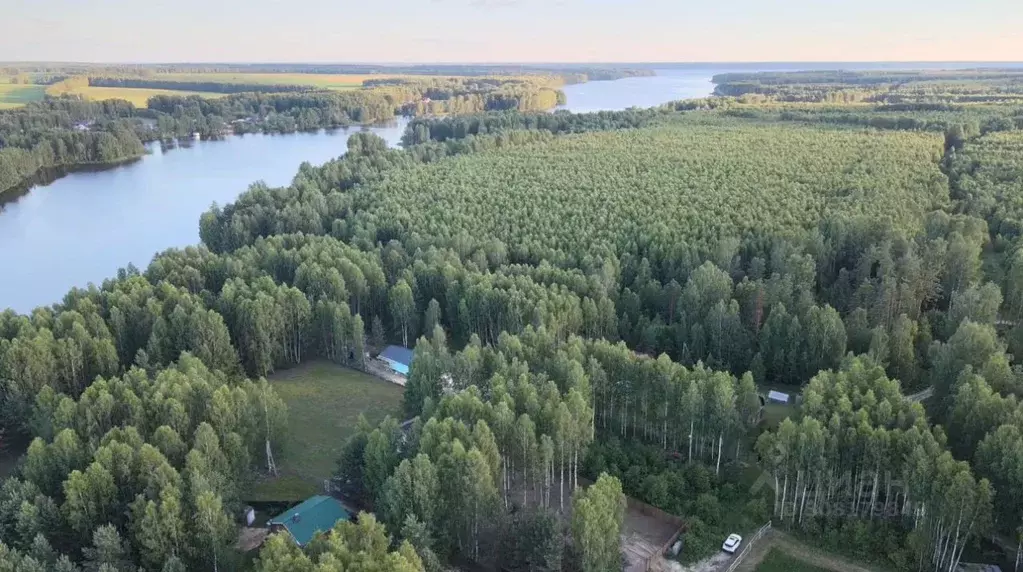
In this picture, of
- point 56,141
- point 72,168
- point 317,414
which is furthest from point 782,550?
point 56,141

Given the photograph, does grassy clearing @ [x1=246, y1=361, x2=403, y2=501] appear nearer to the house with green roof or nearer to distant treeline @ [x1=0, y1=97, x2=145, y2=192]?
the house with green roof

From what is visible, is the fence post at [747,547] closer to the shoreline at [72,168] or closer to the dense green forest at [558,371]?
the dense green forest at [558,371]

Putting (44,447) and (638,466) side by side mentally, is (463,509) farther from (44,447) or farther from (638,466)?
(44,447)

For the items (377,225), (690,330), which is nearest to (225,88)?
(377,225)

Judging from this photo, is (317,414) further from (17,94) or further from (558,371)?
(17,94)

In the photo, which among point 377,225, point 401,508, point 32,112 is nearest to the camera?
point 401,508

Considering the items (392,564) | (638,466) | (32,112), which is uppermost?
(32,112)
